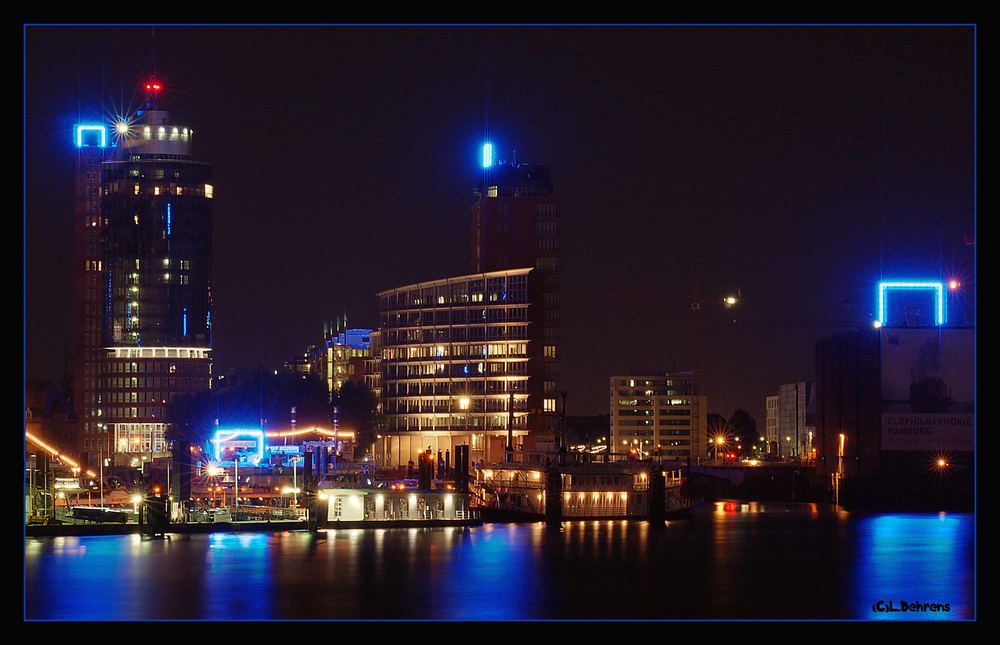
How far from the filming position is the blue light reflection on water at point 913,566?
4344cm

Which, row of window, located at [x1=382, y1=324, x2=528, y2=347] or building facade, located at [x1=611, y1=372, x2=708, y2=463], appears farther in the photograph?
building facade, located at [x1=611, y1=372, x2=708, y2=463]

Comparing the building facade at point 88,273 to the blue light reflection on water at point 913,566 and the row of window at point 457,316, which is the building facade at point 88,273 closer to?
the row of window at point 457,316

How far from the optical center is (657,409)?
18838 centimetres

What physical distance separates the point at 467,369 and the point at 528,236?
14.9 meters

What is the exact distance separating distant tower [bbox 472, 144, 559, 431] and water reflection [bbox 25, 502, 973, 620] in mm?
42367

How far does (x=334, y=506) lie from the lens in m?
65.6

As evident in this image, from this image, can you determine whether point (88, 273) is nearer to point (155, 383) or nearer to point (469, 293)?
point (155, 383)

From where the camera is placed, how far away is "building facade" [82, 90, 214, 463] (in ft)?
446

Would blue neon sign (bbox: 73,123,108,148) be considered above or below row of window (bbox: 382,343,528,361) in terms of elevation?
above

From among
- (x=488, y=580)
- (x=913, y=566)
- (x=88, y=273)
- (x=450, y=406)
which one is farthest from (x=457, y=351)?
(x=488, y=580)
